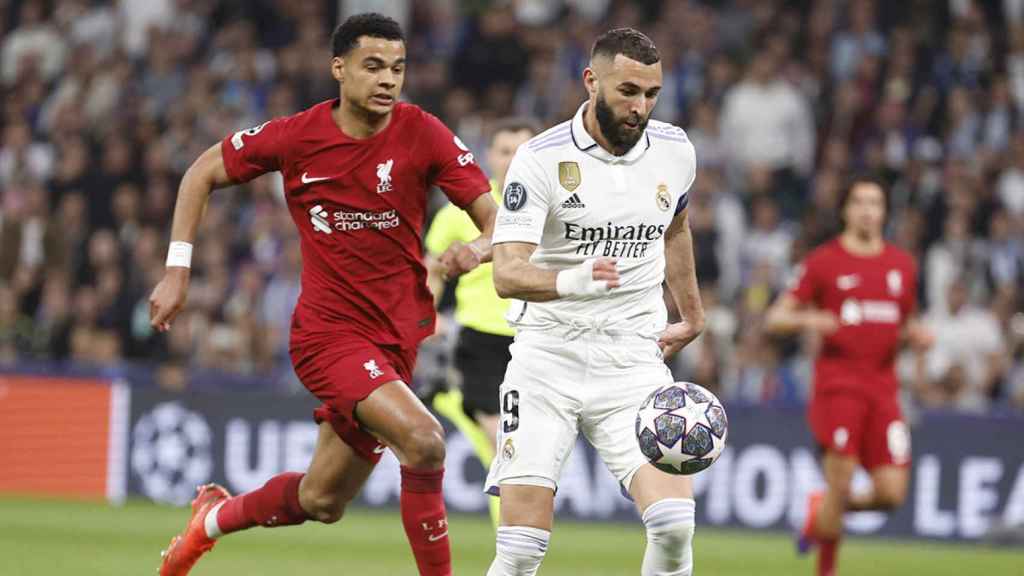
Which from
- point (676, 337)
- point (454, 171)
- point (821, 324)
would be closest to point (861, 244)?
point (821, 324)

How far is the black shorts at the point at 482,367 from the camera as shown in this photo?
10.5m

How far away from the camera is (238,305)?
17.9 metres

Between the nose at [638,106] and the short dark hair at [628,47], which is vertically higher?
the short dark hair at [628,47]

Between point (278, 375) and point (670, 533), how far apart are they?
34.3 feet

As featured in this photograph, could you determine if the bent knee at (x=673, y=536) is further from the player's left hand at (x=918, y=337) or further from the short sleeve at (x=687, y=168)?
the player's left hand at (x=918, y=337)

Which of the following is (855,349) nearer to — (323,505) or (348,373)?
(323,505)

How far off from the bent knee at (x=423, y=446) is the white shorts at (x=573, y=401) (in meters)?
0.36

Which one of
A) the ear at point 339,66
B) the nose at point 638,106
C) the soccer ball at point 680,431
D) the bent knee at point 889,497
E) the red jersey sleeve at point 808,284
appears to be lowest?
the bent knee at point 889,497

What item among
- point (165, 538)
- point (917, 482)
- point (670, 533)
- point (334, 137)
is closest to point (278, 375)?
point (165, 538)

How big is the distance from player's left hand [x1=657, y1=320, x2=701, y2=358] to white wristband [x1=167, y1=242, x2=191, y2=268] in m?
2.12

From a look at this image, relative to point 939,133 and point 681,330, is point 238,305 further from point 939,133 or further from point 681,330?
point 681,330

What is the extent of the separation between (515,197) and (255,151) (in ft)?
5.12

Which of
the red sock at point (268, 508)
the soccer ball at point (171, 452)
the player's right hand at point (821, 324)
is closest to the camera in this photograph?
the red sock at point (268, 508)

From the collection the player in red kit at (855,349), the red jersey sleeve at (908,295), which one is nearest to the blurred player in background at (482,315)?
the player in red kit at (855,349)
